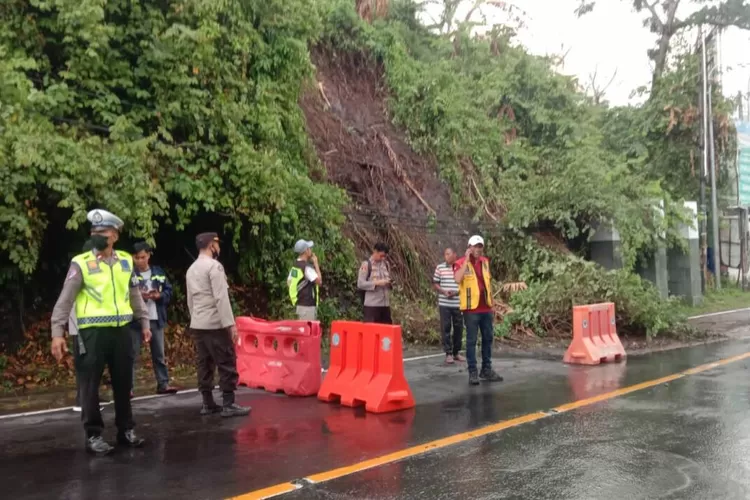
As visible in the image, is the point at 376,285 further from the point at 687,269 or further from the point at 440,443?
the point at 687,269

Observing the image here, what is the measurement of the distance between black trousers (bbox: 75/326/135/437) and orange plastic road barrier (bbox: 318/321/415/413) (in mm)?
2610

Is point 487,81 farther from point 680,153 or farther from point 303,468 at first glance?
point 303,468

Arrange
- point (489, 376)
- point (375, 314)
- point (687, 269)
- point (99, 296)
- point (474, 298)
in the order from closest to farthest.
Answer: point (99, 296)
point (474, 298)
point (489, 376)
point (375, 314)
point (687, 269)

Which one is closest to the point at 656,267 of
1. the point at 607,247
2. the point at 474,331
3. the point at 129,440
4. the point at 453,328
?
the point at 607,247

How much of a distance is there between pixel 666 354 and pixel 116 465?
979 centimetres

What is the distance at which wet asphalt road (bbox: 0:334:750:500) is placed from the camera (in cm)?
542

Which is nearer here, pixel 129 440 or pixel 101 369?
pixel 101 369

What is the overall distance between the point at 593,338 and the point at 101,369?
8.09 m

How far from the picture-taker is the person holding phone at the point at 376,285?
10945 millimetres

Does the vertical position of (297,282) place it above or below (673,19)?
below

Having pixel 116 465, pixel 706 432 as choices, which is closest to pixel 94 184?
pixel 116 465

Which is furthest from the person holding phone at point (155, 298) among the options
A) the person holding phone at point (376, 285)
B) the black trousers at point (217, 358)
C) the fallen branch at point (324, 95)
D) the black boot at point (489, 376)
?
the fallen branch at point (324, 95)

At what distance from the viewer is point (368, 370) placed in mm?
8523

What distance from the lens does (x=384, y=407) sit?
26.3 ft
